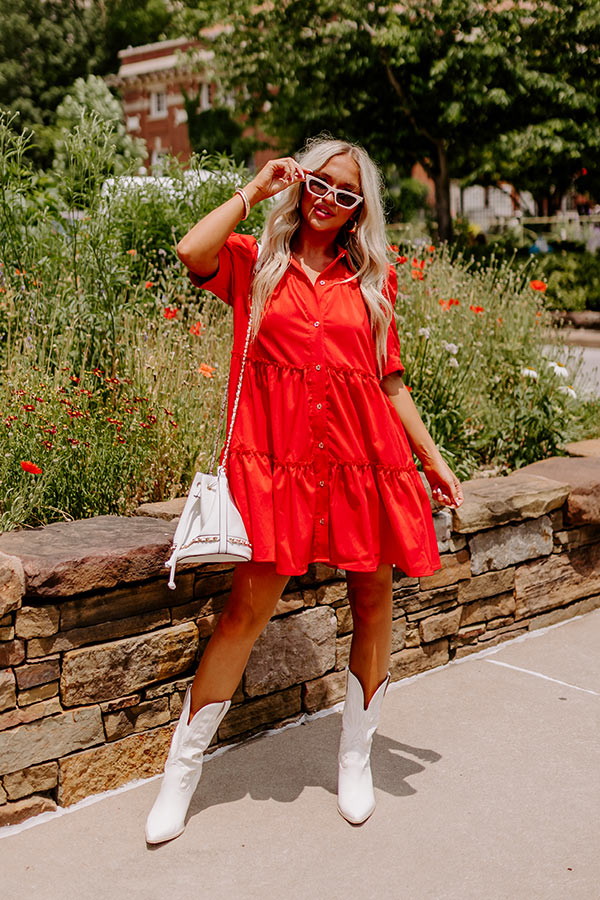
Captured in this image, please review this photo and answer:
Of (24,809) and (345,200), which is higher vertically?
(345,200)

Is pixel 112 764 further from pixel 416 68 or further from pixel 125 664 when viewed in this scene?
pixel 416 68

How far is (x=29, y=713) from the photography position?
9.01 ft

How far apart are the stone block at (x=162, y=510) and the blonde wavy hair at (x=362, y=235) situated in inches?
39.2

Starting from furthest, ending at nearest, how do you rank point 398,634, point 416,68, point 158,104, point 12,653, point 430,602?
point 158,104, point 416,68, point 430,602, point 398,634, point 12,653

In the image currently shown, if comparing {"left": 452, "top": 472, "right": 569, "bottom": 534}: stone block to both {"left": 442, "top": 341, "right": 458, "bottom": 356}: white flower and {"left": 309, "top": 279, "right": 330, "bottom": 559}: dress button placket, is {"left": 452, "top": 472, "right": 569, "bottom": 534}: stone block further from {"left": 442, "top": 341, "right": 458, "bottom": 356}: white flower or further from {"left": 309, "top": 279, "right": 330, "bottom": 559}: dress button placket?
{"left": 309, "top": 279, "right": 330, "bottom": 559}: dress button placket

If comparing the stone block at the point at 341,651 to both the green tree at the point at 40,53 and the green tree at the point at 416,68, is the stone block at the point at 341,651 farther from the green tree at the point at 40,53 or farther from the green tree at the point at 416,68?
the green tree at the point at 40,53

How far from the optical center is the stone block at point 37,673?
2.72m

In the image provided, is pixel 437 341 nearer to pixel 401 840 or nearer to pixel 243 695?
pixel 243 695

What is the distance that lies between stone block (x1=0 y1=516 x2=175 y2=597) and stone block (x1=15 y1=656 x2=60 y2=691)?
0.67 ft

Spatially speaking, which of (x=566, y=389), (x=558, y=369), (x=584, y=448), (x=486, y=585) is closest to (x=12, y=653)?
(x=486, y=585)

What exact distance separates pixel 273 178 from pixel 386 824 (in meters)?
1.82

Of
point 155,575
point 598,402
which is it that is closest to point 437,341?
point 598,402

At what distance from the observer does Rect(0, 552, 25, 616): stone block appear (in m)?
2.63

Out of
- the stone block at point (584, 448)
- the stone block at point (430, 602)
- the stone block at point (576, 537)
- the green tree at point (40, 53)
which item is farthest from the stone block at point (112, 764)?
the green tree at point (40, 53)
